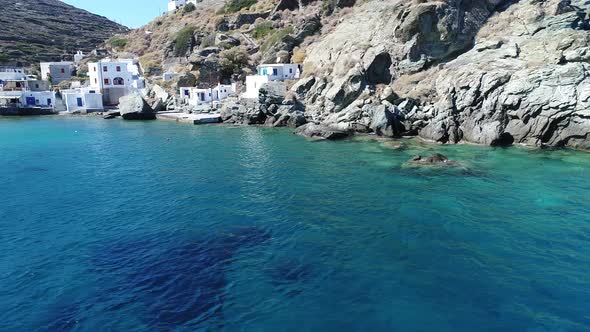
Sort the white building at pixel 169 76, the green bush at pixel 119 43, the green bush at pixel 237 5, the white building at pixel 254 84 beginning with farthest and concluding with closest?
the green bush at pixel 119 43, the green bush at pixel 237 5, the white building at pixel 169 76, the white building at pixel 254 84

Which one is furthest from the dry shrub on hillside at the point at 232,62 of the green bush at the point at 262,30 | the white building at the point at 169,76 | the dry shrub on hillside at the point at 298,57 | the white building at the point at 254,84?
the white building at the point at 169,76

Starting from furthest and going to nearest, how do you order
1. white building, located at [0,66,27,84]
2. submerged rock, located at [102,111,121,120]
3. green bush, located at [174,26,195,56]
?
1. green bush, located at [174,26,195,56]
2. white building, located at [0,66,27,84]
3. submerged rock, located at [102,111,121,120]

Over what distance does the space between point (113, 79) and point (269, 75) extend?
42695mm

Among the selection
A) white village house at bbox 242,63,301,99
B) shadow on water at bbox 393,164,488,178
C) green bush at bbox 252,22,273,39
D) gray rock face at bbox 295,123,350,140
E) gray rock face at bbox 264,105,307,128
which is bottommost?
shadow on water at bbox 393,164,488,178

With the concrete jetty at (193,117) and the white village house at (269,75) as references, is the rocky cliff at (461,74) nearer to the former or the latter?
the white village house at (269,75)

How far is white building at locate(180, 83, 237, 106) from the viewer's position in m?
84.8

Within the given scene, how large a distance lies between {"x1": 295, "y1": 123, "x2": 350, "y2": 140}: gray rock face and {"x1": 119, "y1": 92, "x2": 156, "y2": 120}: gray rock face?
125 ft

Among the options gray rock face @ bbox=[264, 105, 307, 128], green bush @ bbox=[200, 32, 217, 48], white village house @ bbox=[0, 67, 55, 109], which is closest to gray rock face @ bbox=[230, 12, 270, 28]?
green bush @ bbox=[200, 32, 217, 48]

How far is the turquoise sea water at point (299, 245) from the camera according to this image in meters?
16.2

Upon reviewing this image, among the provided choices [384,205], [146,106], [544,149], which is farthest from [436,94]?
[146,106]

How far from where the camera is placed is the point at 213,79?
9238cm

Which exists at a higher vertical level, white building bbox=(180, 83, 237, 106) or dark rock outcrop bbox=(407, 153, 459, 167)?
white building bbox=(180, 83, 237, 106)

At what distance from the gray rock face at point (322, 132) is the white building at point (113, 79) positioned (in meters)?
60.6

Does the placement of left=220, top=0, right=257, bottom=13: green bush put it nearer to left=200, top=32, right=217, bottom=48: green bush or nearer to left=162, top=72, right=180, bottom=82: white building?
left=200, top=32, right=217, bottom=48: green bush
